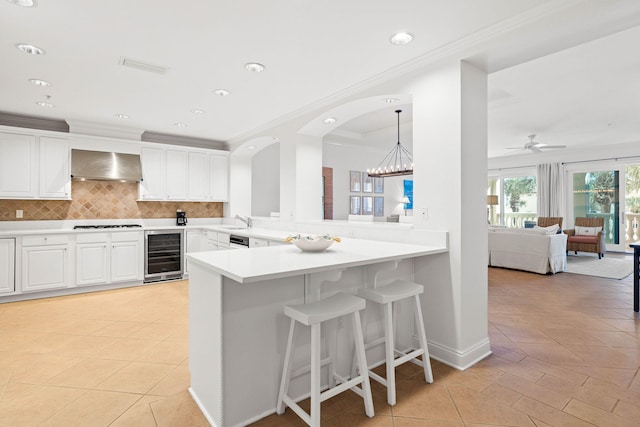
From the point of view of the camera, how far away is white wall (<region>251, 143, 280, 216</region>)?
6.51m

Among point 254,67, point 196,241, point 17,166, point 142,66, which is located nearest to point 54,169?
point 17,166

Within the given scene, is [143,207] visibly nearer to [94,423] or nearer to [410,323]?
[94,423]

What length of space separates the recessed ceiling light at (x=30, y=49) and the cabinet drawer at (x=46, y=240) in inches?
104

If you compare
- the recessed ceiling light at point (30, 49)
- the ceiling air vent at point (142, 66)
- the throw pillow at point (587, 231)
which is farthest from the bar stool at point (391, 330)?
the throw pillow at point (587, 231)

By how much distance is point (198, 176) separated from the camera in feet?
19.1

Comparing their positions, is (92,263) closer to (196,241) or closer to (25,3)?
(196,241)

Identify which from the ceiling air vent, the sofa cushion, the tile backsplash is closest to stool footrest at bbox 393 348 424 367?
the ceiling air vent

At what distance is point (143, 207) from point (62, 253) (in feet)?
4.62

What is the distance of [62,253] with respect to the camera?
4441mm

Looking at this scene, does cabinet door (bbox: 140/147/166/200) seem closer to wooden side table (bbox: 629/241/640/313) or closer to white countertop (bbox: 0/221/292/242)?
white countertop (bbox: 0/221/292/242)

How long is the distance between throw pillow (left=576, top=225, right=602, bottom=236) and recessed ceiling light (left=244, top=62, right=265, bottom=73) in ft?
27.5

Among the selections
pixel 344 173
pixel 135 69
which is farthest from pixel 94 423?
pixel 344 173

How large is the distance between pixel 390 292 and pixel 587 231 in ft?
26.4

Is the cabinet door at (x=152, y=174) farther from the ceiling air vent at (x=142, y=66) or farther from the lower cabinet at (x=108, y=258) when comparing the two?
the ceiling air vent at (x=142, y=66)
